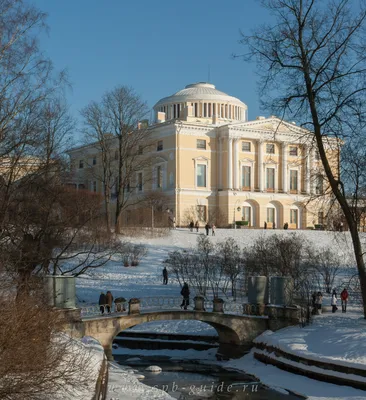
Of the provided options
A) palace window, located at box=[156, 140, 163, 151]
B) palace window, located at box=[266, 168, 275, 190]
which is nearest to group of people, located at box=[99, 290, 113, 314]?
palace window, located at box=[156, 140, 163, 151]

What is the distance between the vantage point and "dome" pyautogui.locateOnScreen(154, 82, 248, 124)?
2756 inches

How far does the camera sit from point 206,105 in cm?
7019

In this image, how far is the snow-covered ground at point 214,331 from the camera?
20.7 meters

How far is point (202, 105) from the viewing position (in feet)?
230

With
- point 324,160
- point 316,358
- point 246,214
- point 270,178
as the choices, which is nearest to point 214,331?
point 316,358

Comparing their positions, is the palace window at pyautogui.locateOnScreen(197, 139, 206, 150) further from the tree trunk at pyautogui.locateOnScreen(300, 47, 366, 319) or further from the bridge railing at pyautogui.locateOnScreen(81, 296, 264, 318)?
the tree trunk at pyautogui.locateOnScreen(300, 47, 366, 319)

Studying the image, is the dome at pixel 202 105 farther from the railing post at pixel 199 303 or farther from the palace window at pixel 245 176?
the railing post at pixel 199 303

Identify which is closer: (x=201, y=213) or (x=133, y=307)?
(x=133, y=307)

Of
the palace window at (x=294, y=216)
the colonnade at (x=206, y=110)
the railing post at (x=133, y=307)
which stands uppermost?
the colonnade at (x=206, y=110)

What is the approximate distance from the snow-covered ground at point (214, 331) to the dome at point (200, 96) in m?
24.3

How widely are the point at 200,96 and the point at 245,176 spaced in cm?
1171

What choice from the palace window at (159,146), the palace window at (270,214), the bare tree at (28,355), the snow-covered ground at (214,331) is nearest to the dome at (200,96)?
the palace window at (159,146)

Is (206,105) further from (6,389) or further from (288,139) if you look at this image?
(6,389)

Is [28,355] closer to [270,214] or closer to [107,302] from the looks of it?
[107,302]
